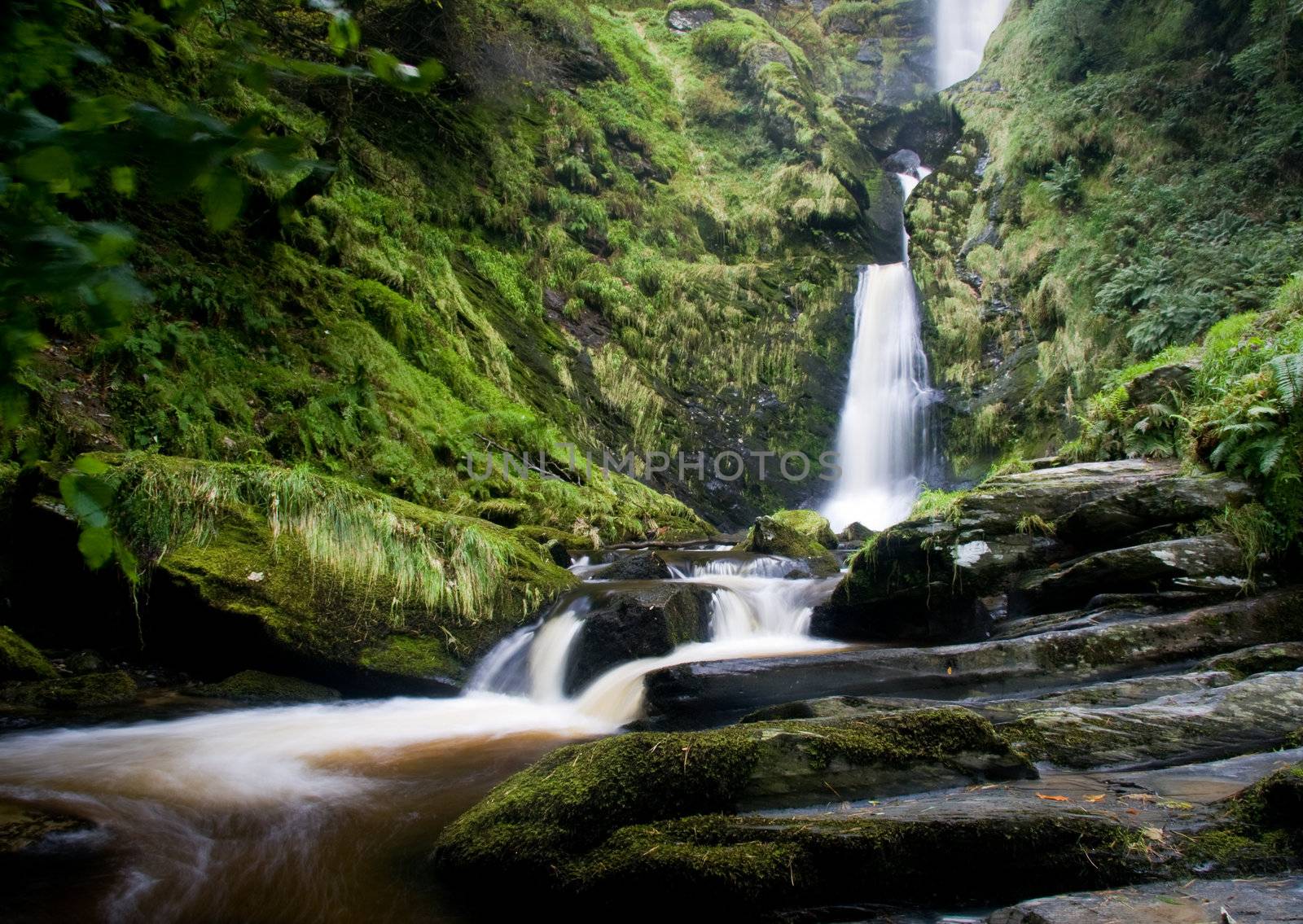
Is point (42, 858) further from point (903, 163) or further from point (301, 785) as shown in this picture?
point (903, 163)

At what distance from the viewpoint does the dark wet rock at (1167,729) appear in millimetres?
2906

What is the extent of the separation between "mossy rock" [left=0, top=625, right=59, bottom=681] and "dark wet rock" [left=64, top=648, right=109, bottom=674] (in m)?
0.11

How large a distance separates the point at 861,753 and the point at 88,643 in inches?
218

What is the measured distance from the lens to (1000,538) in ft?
20.0

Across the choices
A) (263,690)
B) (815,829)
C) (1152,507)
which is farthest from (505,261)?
(815,829)

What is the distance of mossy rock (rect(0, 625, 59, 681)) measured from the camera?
466cm

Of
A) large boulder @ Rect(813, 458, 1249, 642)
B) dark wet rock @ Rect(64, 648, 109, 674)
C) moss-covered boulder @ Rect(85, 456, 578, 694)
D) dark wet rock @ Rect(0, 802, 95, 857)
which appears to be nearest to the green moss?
moss-covered boulder @ Rect(85, 456, 578, 694)

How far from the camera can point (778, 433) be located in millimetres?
18938

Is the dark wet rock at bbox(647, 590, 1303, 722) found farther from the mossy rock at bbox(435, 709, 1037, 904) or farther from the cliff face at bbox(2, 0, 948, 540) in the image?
the cliff face at bbox(2, 0, 948, 540)

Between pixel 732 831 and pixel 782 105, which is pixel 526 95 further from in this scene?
pixel 732 831

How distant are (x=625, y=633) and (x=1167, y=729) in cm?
398

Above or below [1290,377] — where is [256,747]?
below

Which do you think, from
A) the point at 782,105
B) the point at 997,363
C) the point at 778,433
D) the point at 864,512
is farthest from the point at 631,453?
the point at 782,105

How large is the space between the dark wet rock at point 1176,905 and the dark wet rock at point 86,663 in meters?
5.88
